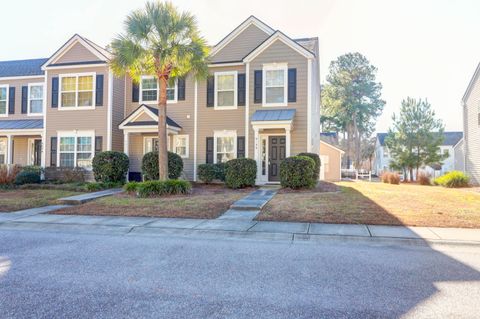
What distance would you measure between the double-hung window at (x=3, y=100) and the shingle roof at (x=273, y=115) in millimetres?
15659

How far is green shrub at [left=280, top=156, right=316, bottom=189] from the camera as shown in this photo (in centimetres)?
1342

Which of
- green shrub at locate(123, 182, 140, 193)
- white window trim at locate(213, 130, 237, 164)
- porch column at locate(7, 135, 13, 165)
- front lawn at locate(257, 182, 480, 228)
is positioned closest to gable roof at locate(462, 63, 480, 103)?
front lawn at locate(257, 182, 480, 228)

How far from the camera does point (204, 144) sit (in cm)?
1772

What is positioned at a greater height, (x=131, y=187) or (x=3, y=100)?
(x=3, y=100)

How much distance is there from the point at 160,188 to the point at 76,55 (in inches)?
426

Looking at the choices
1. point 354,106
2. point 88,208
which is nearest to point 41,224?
point 88,208

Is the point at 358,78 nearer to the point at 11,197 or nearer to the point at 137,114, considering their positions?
the point at 137,114

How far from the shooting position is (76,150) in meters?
18.4

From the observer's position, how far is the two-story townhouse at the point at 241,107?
53.4 feet

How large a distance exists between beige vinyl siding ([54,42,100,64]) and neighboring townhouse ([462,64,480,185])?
22746 millimetres

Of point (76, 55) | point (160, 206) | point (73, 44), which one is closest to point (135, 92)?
point (76, 55)

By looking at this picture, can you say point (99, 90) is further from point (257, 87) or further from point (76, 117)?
point (257, 87)

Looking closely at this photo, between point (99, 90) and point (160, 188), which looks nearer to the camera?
point (160, 188)

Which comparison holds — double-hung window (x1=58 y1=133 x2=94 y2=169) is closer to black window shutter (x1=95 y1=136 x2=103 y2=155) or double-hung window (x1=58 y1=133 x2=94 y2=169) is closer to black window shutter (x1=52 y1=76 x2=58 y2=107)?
black window shutter (x1=95 y1=136 x2=103 y2=155)
